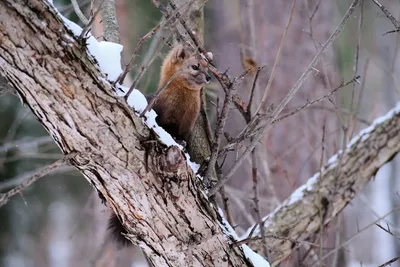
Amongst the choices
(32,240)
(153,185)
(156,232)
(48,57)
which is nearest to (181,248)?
(156,232)

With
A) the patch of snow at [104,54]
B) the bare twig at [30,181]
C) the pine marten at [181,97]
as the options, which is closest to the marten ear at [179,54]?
the pine marten at [181,97]

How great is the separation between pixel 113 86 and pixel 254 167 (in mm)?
1217

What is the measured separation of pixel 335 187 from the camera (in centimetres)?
370

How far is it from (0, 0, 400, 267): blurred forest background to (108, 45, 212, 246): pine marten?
0.82 ft

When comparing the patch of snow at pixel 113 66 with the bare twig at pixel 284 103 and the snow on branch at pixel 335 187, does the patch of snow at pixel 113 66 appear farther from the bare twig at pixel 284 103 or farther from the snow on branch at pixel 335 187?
the snow on branch at pixel 335 187

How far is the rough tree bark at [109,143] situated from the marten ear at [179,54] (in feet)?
3.81

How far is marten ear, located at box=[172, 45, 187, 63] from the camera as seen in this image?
3.39 meters

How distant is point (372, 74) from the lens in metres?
16.5

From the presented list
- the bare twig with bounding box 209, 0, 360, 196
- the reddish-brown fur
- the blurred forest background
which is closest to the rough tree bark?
the bare twig with bounding box 209, 0, 360, 196

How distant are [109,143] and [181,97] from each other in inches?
54.9

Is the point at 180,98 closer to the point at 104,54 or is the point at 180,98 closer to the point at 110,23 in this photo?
the point at 110,23

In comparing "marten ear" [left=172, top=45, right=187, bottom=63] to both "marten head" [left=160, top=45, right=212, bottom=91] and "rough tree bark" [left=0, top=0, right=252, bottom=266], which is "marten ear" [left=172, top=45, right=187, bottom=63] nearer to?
"marten head" [left=160, top=45, right=212, bottom=91]

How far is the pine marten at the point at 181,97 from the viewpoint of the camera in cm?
336

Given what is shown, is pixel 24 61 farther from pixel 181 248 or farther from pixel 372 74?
pixel 372 74
